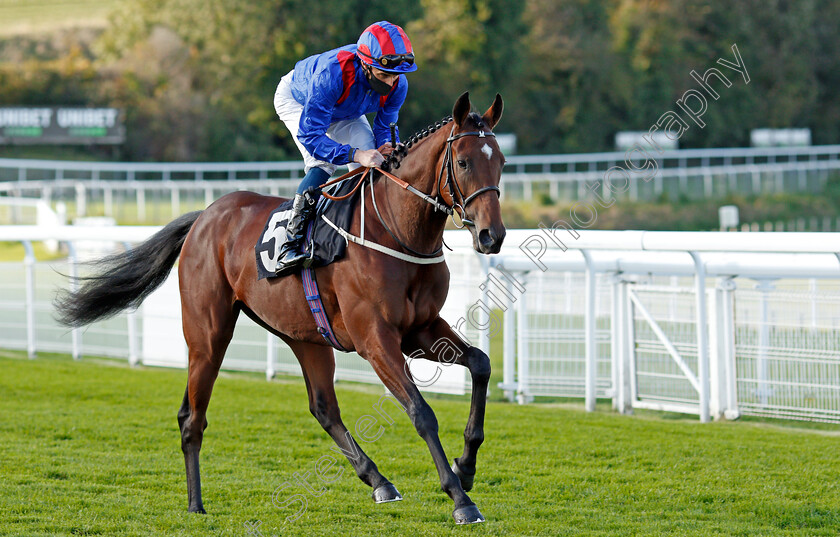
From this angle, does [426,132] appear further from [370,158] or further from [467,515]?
[467,515]

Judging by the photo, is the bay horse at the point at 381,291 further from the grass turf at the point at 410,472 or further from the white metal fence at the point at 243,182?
the white metal fence at the point at 243,182

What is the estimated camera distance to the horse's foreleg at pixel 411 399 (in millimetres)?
3678

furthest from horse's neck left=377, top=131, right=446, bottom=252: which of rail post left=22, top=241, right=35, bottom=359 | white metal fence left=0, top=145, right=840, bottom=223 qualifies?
white metal fence left=0, top=145, right=840, bottom=223

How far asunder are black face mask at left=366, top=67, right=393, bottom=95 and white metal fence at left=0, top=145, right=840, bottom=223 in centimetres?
1291

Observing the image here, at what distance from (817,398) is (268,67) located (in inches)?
1078

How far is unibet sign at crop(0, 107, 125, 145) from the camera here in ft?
93.8

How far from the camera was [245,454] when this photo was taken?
5.49 meters

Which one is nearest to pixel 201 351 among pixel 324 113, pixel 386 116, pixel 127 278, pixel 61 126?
pixel 127 278

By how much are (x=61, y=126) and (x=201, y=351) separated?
26287 millimetres

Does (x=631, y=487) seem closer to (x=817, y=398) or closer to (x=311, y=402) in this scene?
(x=311, y=402)

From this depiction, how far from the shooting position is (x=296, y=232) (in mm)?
4344

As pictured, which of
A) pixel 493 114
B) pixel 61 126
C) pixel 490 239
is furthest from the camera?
pixel 61 126

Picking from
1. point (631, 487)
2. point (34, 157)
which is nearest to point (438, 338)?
point (631, 487)

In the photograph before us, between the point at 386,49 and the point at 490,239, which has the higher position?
the point at 386,49
